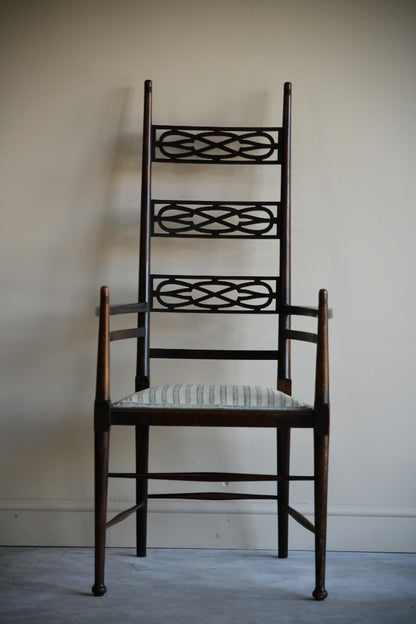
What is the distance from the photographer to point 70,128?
7.70 feet

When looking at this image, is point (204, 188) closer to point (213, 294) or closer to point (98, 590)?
point (213, 294)

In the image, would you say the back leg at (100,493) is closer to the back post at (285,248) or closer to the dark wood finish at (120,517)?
the dark wood finish at (120,517)

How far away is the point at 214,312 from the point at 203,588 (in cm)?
82

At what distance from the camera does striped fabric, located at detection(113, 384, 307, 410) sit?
1.79 m

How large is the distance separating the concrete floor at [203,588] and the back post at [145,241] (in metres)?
0.57

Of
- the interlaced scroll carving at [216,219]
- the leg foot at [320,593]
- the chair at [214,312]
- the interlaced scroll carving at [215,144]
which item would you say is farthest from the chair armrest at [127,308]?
the leg foot at [320,593]

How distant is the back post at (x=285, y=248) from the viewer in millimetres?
2154

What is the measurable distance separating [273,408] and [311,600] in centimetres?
52

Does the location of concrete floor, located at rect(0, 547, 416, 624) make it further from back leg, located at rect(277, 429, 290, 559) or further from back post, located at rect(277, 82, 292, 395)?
back post, located at rect(277, 82, 292, 395)

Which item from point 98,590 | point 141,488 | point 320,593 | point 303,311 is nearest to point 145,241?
point 303,311

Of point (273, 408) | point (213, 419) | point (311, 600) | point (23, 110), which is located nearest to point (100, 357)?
point (213, 419)

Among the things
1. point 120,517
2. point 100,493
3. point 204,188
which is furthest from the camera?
point 204,188

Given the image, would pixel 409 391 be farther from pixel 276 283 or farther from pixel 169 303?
pixel 169 303

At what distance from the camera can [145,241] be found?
2.19 metres
